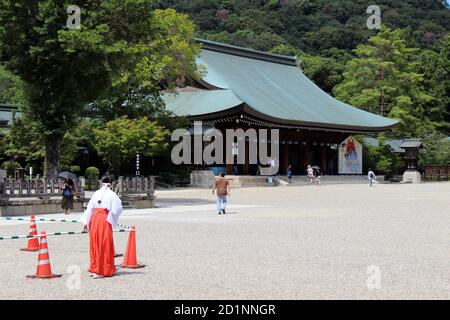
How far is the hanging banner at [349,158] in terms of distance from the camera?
187 ft

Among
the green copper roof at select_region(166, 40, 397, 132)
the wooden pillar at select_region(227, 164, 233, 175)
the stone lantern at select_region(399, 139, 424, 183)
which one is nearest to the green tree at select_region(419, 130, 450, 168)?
the stone lantern at select_region(399, 139, 424, 183)

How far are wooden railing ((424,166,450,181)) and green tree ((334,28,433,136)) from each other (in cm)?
513

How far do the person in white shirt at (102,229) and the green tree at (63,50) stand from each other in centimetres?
1318

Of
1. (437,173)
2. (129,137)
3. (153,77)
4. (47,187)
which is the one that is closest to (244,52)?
(153,77)

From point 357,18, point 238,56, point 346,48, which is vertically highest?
point 357,18

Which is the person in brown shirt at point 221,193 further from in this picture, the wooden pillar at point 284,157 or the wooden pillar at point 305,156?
the wooden pillar at point 305,156

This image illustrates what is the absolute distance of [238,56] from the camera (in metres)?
57.7

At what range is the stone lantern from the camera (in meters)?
60.1

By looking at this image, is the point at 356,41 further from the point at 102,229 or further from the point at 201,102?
the point at 102,229

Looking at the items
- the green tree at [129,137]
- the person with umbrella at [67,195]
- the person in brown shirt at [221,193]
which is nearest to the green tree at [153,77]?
the green tree at [129,137]

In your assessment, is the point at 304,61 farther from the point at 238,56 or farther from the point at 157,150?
the point at 157,150

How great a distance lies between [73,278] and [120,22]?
16.5m

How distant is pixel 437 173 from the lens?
213ft
